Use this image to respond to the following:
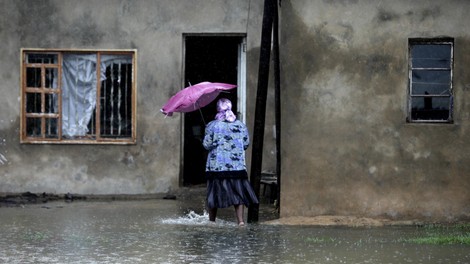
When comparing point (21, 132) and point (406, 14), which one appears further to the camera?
point (21, 132)

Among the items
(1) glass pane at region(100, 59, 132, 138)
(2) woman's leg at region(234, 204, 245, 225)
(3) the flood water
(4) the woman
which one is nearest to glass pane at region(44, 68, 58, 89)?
(1) glass pane at region(100, 59, 132, 138)

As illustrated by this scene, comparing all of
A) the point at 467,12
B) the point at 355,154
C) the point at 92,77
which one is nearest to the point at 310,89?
the point at 355,154

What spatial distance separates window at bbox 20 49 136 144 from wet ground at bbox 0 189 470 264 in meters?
2.89

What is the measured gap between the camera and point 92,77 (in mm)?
19672

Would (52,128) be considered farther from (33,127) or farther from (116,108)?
(116,108)

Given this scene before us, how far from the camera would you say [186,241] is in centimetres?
1264

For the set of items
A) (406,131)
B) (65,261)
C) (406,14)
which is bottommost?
(65,261)

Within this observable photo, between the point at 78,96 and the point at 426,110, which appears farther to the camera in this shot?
the point at 78,96

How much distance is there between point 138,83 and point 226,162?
5261 mm

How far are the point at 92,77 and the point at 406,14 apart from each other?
254 inches

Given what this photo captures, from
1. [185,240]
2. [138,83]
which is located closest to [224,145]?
[185,240]

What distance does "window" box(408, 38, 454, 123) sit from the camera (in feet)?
50.9

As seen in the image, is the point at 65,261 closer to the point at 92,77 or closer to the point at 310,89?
the point at 310,89

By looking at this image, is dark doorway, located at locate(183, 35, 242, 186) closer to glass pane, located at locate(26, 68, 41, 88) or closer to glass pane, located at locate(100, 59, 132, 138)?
glass pane, located at locate(100, 59, 132, 138)
